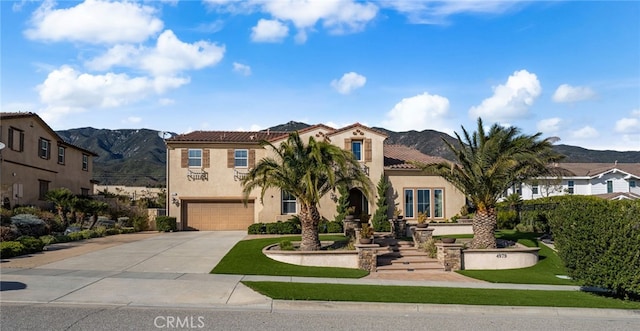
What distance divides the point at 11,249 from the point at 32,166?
14.9 metres

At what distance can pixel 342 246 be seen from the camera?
65.5 feet

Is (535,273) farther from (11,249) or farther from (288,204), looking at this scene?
(11,249)

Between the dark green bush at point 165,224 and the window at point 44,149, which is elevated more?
the window at point 44,149

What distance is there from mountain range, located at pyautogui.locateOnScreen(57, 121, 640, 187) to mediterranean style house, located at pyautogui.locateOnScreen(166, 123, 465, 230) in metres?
36.1

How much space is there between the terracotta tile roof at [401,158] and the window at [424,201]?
162 centimetres

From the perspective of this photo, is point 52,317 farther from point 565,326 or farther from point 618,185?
point 618,185

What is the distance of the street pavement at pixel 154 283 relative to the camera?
10.7 m

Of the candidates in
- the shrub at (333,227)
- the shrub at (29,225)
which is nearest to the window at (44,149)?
the shrub at (29,225)

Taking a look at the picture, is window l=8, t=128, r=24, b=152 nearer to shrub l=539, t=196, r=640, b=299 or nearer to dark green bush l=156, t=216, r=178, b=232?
dark green bush l=156, t=216, r=178, b=232

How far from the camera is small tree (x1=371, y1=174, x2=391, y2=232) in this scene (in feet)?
89.1

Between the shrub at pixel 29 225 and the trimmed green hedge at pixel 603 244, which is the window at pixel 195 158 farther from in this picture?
the trimmed green hedge at pixel 603 244

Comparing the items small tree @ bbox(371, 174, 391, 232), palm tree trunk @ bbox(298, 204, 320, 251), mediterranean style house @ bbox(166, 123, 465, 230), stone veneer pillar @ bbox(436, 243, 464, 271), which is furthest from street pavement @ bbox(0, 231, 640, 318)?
small tree @ bbox(371, 174, 391, 232)

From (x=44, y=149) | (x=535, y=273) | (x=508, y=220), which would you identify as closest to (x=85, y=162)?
(x=44, y=149)

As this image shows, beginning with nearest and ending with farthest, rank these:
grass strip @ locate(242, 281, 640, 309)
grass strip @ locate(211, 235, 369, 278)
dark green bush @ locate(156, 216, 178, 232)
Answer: grass strip @ locate(242, 281, 640, 309)
grass strip @ locate(211, 235, 369, 278)
dark green bush @ locate(156, 216, 178, 232)
